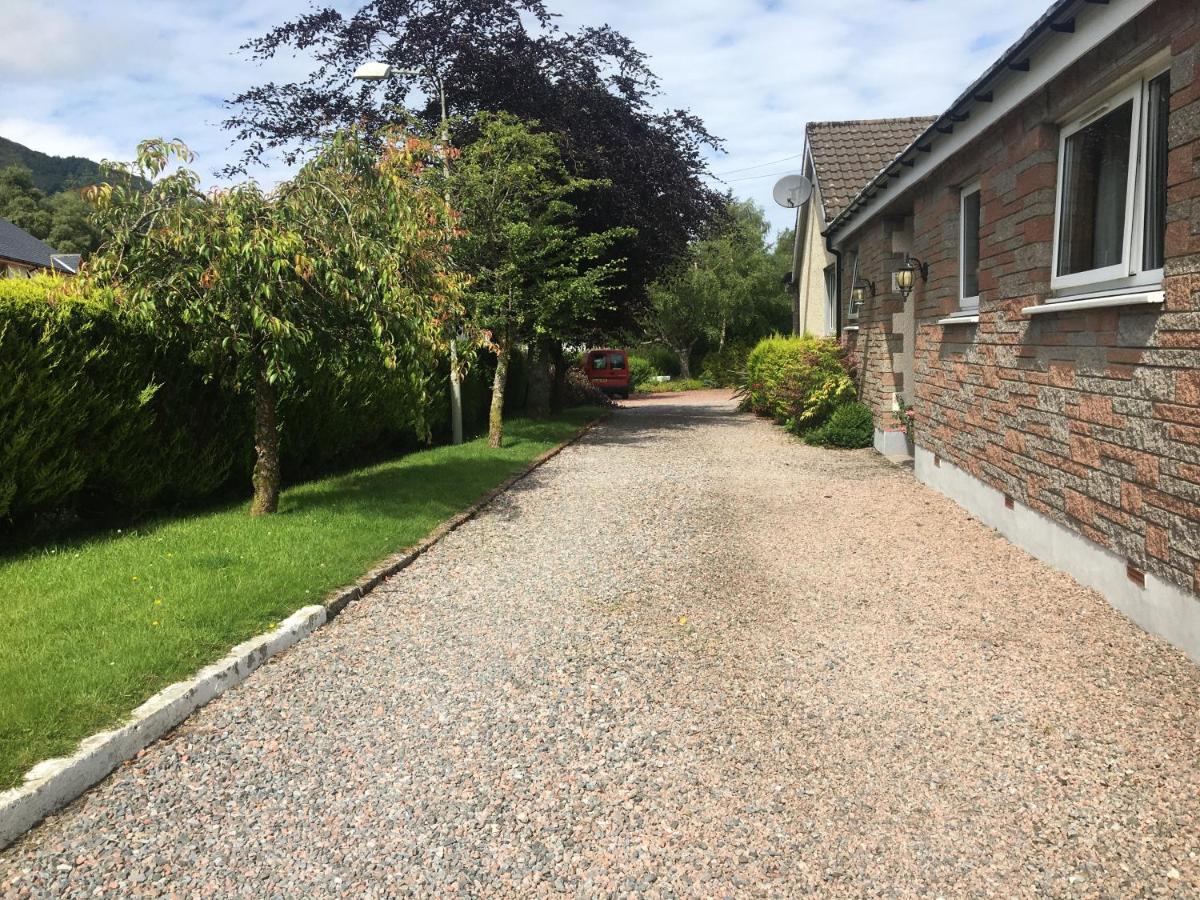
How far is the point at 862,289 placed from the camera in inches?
516

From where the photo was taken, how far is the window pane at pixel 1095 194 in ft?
17.9

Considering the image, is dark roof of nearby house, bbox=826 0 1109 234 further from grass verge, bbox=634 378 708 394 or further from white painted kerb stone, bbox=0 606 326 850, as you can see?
grass verge, bbox=634 378 708 394

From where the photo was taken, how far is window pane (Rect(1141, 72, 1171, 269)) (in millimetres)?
4922

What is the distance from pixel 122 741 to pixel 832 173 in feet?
53.2

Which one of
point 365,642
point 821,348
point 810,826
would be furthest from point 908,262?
point 810,826

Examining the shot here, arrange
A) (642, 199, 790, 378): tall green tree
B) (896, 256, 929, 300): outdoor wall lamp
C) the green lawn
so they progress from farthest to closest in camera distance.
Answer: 1. (642, 199, 790, 378): tall green tree
2. (896, 256, 929, 300): outdoor wall lamp
3. the green lawn

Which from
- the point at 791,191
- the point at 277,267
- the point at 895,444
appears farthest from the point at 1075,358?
the point at 791,191

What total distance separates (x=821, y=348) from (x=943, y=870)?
1234cm

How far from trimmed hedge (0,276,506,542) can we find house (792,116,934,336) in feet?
35.6

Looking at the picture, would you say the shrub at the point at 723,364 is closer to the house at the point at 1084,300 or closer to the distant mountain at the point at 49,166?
the house at the point at 1084,300

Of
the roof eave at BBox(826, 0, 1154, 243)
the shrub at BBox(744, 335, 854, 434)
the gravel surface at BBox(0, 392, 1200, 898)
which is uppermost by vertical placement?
the roof eave at BBox(826, 0, 1154, 243)

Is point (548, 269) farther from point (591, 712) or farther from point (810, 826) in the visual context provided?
point (810, 826)

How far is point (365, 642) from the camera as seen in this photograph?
501cm

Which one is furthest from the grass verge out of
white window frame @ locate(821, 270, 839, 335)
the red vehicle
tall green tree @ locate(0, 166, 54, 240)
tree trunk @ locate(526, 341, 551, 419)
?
tall green tree @ locate(0, 166, 54, 240)
